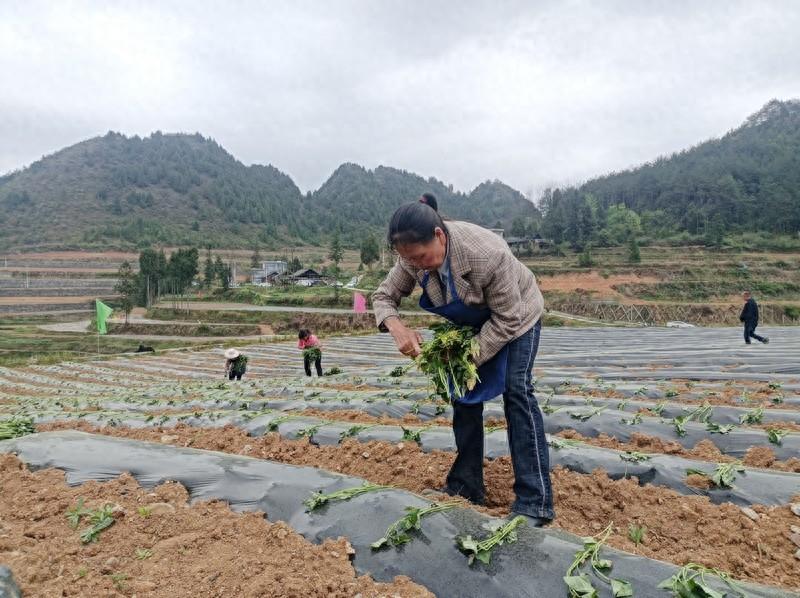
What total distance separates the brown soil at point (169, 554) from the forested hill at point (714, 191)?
223ft

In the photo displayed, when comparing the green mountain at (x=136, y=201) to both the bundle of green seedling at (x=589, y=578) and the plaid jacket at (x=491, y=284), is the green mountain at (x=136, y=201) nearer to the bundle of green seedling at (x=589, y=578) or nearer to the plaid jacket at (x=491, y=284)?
the plaid jacket at (x=491, y=284)

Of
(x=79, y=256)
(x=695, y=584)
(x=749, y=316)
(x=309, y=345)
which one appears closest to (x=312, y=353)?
(x=309, y=345)

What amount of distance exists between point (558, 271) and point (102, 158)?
176144 mm

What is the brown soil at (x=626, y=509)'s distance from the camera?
6.97ft

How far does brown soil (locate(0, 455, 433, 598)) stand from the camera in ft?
6.33

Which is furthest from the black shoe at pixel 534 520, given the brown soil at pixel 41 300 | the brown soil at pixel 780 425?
the brown soil at pixel 41 300

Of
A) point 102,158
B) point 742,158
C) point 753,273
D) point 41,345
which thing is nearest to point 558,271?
point 753,273

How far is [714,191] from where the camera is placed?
77938 millimetres

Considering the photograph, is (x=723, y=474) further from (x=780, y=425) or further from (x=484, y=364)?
(x=780, y=425)

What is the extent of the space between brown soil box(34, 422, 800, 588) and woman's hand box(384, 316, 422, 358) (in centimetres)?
89

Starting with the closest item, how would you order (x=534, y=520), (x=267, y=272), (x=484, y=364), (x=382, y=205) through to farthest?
1. (x=534, y=520)
2. (x=484, y=364)
3. (x=267, y=272)
4. (x=382, y=205)

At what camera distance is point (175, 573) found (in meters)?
2.06

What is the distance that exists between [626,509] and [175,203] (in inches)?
5752

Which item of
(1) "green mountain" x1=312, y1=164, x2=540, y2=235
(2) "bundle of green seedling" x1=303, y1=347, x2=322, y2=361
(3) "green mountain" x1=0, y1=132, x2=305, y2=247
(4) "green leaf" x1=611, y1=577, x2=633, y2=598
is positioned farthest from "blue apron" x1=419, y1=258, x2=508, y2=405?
(1) "green mountain" x1=312, y1=164, x2=540, y2=235
